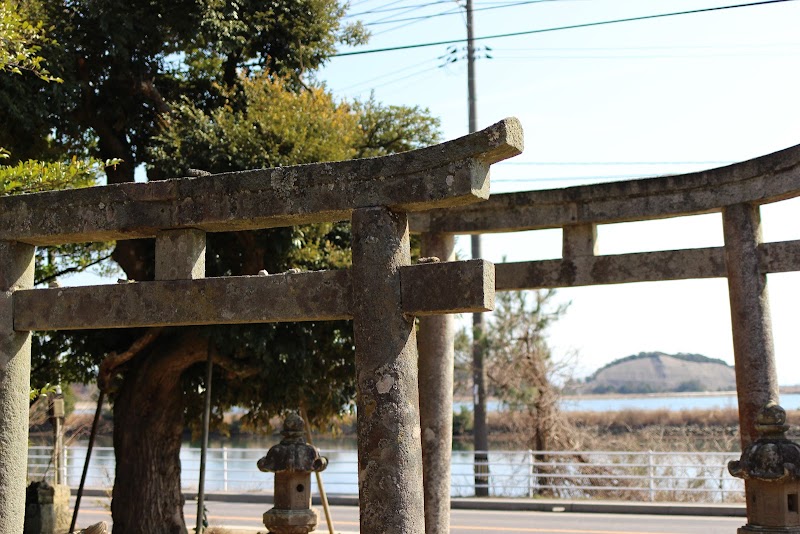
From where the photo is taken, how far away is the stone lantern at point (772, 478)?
Result: 307 inches

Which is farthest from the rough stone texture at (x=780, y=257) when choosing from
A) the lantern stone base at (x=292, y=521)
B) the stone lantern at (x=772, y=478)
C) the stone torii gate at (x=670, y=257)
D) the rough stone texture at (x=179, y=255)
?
the rough stone texture at (x=179, y=255)

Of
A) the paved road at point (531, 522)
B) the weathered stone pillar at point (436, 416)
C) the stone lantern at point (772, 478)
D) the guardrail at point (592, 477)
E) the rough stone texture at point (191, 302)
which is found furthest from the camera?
the guardrail at point (592, 477)

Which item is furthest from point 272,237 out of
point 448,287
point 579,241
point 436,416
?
point 448,287

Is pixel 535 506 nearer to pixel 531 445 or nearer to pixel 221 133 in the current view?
pixel 531 445

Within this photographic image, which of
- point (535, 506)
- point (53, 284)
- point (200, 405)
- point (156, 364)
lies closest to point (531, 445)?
point (535, 506)

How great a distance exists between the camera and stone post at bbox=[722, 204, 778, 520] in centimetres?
914

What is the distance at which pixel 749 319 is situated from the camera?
927cm

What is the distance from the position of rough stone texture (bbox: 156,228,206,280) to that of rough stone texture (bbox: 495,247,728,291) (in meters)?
4.62

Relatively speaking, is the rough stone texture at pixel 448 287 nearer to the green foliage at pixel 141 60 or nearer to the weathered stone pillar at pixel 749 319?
the weathered stone pillar at pixel 749 319

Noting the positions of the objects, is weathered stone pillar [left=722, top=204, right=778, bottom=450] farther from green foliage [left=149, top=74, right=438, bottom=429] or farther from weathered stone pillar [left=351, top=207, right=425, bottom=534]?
green foliage [left=149, top=74, right=438, bottom=429]

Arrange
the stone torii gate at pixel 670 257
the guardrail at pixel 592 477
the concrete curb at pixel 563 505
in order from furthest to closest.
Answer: the guardrail at pixel 592 477, the concrete curb at pixel 563 505, the stone torii gate at pixel 670 257

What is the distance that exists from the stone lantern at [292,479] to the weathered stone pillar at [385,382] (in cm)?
278

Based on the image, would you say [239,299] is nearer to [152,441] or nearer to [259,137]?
[259,137]

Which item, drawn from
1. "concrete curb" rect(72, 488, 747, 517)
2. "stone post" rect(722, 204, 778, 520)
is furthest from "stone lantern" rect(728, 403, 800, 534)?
"concrete curb" rect(72, 488, 747, 517)
